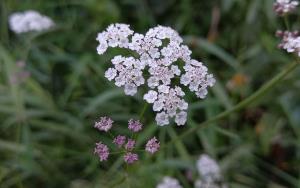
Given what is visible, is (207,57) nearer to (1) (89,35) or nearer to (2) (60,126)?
(1) (89,35)

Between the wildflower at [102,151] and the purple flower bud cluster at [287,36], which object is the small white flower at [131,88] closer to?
the wildflower at [102,151]

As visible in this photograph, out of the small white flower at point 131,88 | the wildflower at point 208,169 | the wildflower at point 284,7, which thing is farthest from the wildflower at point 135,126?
the wildflower at point 208,169

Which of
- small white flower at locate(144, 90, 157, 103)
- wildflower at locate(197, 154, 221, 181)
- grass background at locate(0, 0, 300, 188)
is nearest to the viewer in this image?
small white flower at locate(144, 90, 157, 103)

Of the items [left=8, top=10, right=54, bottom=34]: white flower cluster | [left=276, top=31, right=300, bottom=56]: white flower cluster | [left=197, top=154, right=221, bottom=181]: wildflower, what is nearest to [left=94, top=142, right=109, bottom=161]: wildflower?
[left=276, top=31, right=300, bottom=56]: white flower cluster

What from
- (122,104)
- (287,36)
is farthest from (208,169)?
(287,36)

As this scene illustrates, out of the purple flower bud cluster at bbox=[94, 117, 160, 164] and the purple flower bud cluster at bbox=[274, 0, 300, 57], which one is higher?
the purple flower bud cluster at bbox=[274, 0, 300, 57]

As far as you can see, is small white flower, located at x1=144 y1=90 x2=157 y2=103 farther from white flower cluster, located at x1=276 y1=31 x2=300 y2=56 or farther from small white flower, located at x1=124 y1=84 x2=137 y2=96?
white flower cluster, located at x1=276 y1=31 x2=300 y2=56
